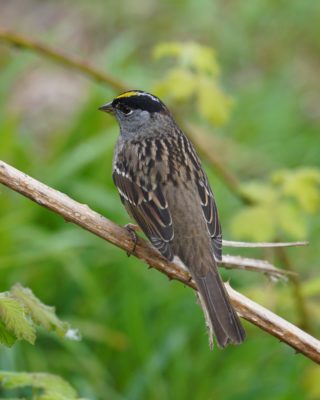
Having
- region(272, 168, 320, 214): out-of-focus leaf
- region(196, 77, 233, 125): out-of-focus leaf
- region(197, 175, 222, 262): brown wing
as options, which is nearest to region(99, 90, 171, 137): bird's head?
region(196, 77, 233, 125): out-of-focus leaf

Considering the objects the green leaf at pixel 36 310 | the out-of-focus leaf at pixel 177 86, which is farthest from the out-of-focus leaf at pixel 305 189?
the green leaf at pixel 36 310

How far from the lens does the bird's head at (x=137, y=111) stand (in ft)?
15.1

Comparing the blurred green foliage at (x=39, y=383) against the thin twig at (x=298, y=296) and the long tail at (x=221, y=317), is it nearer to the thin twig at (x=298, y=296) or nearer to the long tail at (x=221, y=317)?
the long tail at (x=221, y=317)

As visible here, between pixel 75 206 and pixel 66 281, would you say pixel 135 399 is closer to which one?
pixel 66 281

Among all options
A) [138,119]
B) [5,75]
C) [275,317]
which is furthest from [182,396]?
[5,75]

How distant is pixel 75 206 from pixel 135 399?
2.27 m

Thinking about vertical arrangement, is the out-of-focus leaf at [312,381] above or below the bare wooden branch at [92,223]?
above

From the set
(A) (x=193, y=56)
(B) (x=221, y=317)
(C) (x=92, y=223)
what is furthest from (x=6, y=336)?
(A) (x=193, y=56)

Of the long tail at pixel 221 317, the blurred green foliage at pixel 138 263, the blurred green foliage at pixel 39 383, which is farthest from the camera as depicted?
the blurred green foliage at pixel 138 263

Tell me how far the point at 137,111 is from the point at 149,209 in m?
0.76

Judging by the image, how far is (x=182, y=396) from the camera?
17.8ft

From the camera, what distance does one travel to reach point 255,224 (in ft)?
14.7

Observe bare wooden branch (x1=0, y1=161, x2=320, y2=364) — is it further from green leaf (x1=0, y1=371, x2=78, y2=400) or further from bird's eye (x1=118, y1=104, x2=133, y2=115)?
bird's eye (x1=118, y1=104, x2=133, y2=115)

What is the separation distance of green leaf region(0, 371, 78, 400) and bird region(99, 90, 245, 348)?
76 centimetres
